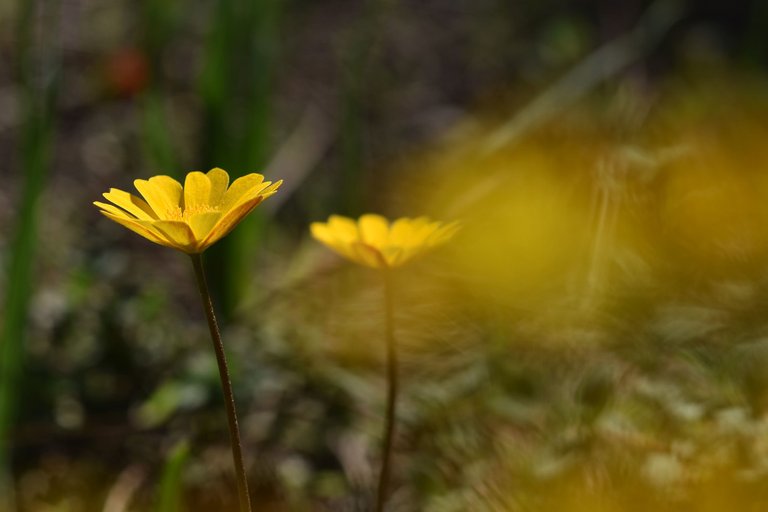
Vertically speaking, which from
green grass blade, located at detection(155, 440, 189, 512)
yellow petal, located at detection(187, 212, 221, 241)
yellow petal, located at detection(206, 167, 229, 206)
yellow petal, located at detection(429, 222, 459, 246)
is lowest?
green grass blade, located at detection(155, 440, 189, 512)

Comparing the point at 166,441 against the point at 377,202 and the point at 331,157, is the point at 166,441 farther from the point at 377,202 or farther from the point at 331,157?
the point at 331,157

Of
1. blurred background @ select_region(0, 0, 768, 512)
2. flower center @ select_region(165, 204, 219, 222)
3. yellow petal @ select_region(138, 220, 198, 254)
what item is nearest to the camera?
yellow petal @ select_region(138, 220, 198, 254)

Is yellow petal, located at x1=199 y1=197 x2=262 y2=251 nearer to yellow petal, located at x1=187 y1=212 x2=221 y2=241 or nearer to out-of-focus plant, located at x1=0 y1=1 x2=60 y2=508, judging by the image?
yellow petal, located at x1=187 y1=212 x2=221 y2=241

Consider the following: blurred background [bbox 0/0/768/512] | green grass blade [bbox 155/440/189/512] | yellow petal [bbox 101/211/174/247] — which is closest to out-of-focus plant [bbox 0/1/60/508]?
blurred background [bbox 0/0/768/512]

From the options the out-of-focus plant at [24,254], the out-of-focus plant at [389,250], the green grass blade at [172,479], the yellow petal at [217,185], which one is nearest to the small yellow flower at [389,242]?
the out-of-focus plant at [389,250]

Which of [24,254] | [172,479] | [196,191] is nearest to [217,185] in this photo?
[196,191]

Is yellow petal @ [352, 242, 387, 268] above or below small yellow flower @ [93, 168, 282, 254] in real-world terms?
above

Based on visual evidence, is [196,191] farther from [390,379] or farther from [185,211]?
[390,379]

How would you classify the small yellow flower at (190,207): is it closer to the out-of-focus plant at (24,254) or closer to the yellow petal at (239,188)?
the yellow petal at (239,188)
